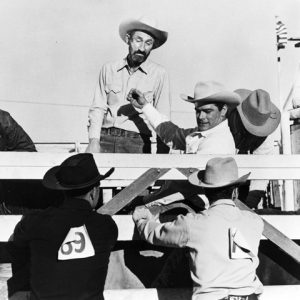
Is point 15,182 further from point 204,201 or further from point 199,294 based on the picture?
point 199,294

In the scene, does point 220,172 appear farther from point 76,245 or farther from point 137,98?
point 137,98

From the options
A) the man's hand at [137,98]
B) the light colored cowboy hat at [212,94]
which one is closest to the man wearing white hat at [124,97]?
the man's hand at [137,98]

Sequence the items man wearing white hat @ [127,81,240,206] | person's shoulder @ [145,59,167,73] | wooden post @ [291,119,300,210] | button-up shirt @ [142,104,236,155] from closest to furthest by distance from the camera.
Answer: man wearing white hat @ [127,81,240,206]
button-up shirt @ [142,104,236,155]
person's shoulder @ [145,59,167,73]
wooden post @ [291,119,300,210]

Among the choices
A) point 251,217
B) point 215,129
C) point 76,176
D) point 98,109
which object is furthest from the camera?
point 98,109

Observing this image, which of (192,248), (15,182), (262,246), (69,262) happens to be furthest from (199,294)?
(15,182)

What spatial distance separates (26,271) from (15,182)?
3.27 ft

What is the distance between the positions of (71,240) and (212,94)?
1.73 meters

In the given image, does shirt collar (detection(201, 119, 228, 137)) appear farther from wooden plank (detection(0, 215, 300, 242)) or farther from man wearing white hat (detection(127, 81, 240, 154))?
wooden plank (detection(0, 215, 300, 242))

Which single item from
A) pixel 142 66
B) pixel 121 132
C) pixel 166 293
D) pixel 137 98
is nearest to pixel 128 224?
pixel 166 293

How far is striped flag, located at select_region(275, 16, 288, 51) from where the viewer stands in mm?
14539

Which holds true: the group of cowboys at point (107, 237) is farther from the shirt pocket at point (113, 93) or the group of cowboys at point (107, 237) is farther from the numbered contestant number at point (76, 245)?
the shirt pocket at point (113, 93)

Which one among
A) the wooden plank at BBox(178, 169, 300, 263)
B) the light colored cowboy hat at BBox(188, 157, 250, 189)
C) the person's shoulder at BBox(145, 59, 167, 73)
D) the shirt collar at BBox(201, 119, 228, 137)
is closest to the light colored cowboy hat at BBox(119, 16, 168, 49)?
the person's shoulder at BBox(145, 59, 167, 73)

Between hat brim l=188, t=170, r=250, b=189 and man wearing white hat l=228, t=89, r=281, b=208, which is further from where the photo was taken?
man wearing white hat l=228, t=89, r=281, b=208

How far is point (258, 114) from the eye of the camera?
421cm
